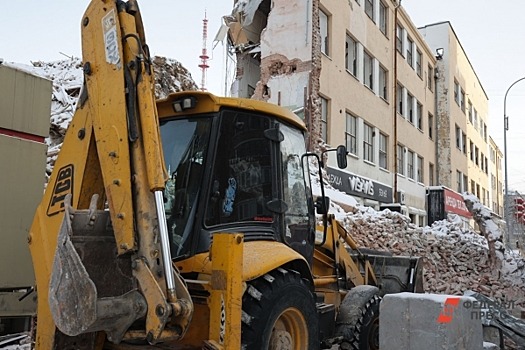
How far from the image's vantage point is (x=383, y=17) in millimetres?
27641

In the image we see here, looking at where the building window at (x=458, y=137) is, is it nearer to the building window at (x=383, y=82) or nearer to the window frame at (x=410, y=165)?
the window frame at (x=410, y=165)

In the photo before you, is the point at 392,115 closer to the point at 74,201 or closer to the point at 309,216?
the point at 309,216

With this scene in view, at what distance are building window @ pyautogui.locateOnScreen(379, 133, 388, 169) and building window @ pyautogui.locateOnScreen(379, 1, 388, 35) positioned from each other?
5347 millimetres

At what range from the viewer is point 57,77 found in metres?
15.0

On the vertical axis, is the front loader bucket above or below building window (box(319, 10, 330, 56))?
below

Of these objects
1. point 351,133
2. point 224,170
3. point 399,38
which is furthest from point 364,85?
point 224,170

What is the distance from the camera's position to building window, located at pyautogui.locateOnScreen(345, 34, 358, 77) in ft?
76.4

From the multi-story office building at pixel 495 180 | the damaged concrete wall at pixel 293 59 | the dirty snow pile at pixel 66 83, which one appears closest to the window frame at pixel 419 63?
the damaged concrete wall at pixel 293 59

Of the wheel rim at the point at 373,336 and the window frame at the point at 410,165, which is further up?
the window frame at the point at 410,165

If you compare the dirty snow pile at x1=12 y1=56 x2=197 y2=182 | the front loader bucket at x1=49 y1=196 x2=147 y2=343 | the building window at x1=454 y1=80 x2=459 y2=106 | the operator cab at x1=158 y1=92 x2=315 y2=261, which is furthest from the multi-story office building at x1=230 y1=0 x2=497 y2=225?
the front loader bucket at x1=49 y1=196 x2=147 y2=343

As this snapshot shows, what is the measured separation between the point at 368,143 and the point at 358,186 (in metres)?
3.39

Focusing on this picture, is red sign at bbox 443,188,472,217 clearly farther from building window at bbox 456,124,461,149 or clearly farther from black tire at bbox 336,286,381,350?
black tire at bbox 336,286,381,350

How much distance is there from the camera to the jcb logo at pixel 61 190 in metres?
4.01

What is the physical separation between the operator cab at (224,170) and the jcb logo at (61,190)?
2.92ft
